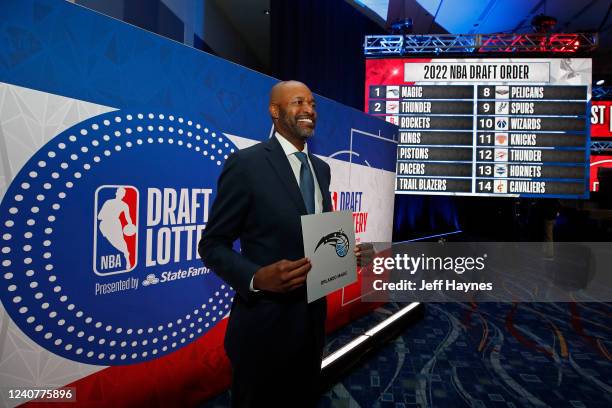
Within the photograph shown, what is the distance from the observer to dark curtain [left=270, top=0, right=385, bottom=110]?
459cm

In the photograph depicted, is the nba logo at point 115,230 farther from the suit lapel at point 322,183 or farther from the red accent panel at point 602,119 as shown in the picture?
the red accent panel at point 602,119

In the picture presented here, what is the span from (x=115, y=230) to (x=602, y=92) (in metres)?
9.17

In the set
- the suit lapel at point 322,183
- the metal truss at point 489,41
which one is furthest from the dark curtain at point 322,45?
the suit lapel at point 322,183

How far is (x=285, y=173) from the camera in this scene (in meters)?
1.01

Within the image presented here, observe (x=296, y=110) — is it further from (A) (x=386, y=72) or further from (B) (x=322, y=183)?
(A) (x=386, y=72)

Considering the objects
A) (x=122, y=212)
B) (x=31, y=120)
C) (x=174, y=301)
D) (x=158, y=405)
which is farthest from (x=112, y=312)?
(x=31, y=120)

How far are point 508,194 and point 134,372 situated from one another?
421cm

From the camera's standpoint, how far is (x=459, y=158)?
14.0ft

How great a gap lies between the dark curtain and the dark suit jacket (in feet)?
12.6

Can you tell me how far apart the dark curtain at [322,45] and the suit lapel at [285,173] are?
3790 mm

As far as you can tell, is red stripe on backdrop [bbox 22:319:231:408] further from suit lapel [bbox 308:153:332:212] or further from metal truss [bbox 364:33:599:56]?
metal truss [bbox 364:33:599:56]

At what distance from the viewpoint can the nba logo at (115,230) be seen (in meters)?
1.40

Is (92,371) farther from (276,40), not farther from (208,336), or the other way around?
(276,40)

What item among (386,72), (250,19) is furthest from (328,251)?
(250,19)
